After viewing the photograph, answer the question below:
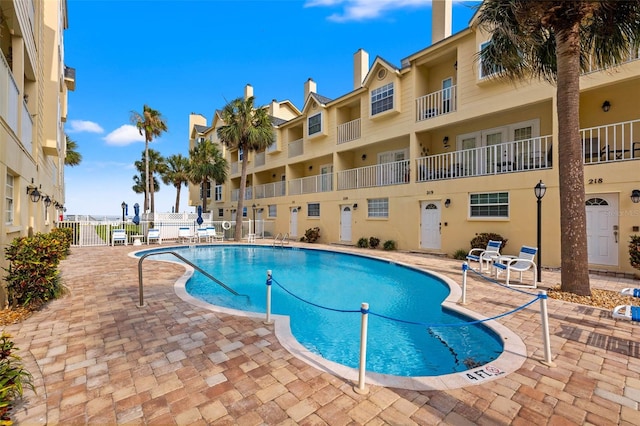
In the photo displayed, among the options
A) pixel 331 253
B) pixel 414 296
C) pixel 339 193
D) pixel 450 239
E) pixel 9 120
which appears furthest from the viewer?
pixel 339 193

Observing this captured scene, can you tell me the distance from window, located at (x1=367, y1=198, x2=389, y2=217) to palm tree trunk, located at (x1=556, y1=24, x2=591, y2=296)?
10.00m

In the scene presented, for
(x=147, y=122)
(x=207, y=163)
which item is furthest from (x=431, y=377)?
(x=147, y=122)

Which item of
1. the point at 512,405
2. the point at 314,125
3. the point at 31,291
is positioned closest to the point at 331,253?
the point at 314,125

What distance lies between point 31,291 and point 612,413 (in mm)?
8669

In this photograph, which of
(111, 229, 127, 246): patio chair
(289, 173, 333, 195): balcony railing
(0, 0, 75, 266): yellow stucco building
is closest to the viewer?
(0, 0, 75, 266): yellow stucco building

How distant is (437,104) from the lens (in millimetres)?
14594

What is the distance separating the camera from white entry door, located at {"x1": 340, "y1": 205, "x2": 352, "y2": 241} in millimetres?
18594

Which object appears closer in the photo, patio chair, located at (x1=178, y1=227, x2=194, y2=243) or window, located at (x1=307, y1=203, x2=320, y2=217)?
patio chair, located at (x1=178, y1=227, x2=194, y2=243)

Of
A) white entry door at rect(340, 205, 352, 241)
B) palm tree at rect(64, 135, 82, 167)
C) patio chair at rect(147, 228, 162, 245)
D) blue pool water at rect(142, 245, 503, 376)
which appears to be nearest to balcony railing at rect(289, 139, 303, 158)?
white entry door at rect(340, 205, 352, 241)

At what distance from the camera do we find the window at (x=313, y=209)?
2084 cm

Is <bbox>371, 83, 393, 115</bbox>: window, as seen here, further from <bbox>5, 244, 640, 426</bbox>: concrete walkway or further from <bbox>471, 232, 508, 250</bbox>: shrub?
<bbox>5, 244, 640, 426</bbox>: concrete walkway

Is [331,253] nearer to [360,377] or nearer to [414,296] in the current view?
[414,296]

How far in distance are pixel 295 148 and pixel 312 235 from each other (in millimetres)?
7766

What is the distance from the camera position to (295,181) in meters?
22.8
